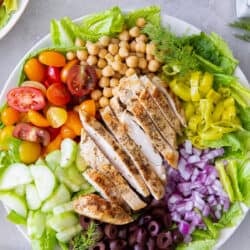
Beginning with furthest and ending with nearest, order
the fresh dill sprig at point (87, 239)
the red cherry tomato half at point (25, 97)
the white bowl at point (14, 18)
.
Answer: the white bowl at point (14, 18)
the red cherry tomato half at point (25, 97)
the fresh dill sprig at point (87, 239)

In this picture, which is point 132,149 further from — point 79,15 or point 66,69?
point 79,15

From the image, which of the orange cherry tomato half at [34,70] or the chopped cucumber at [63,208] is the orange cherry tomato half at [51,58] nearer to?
the orange cherry tomato half at [34,70]

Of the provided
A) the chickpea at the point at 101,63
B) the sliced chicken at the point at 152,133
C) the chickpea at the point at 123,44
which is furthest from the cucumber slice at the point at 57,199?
the chickpea at the point at 123,44

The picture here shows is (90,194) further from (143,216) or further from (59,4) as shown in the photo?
(59,4)

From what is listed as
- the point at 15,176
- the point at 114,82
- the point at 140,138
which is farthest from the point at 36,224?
the point at 114,82

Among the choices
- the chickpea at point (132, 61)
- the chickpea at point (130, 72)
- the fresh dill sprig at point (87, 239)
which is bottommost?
the fresh dill sprig at point (87, 239)

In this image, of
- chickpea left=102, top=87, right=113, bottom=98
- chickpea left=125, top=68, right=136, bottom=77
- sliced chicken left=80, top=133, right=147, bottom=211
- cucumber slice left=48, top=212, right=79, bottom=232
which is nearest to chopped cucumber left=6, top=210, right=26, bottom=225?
cucumber slice left=48, top=212, right=79, bottom=232

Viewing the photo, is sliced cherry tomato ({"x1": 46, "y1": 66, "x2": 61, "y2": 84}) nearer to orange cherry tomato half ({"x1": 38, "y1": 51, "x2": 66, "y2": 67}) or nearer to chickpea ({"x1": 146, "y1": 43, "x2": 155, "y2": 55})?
orange cherry tomato half ({"x1": 38, "y1": 51, "x2": 66, "y2": 67})

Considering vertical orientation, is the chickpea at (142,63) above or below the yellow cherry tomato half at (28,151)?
above
